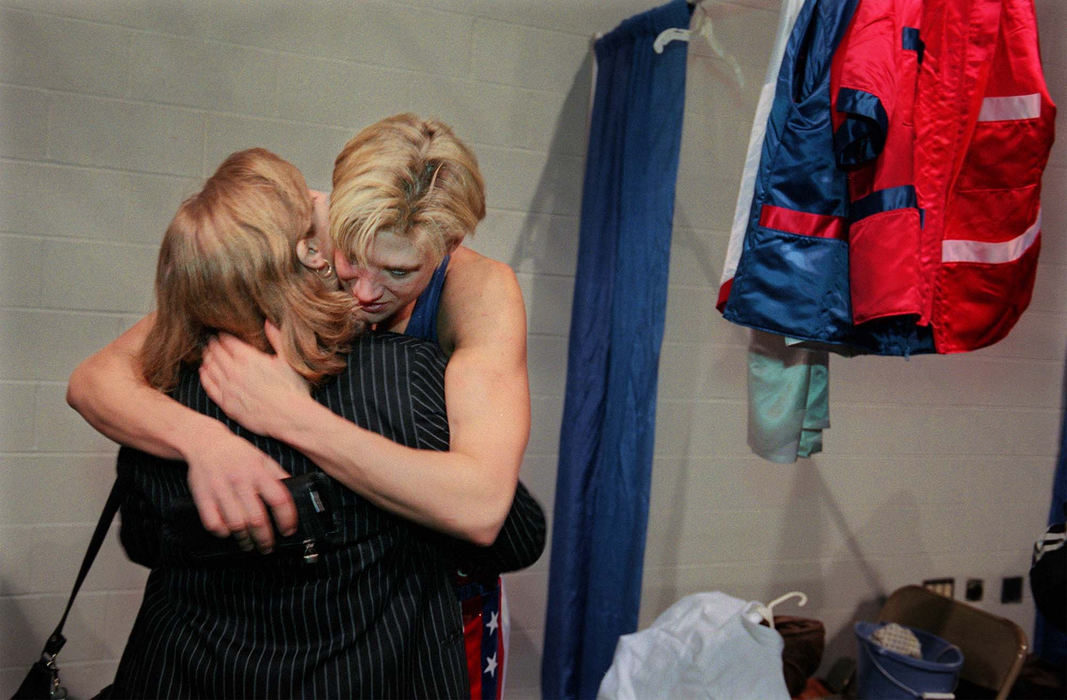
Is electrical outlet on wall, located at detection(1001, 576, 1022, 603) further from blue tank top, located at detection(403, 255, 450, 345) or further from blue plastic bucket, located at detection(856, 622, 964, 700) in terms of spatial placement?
blue tank top, located at detection(403, 255, 450, 345)

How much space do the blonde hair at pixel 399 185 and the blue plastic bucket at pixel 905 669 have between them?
1.80 m

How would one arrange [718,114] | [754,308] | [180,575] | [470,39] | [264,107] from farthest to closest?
[718,114] → [470,39] → [264,107] → [754,308] → [180,575]

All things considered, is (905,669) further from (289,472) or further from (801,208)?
(289,472)

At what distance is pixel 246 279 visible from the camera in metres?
1.06

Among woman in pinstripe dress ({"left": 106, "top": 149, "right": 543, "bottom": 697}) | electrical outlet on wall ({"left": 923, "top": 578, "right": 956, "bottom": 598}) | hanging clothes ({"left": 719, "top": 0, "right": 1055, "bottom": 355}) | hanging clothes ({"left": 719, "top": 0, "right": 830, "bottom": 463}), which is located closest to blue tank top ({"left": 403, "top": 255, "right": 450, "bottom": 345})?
woman in pinstripe dress ({"left": 106, "top": 149, "right": 543, "bottom": 697})

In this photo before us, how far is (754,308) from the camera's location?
1522mm

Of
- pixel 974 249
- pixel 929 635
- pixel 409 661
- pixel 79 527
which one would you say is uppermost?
pixel 974 249

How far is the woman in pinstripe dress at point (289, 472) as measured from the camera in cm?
103

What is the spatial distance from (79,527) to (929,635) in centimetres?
223

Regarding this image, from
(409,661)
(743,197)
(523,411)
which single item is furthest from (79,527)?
(743,197)

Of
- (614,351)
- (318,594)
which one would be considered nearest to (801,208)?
(614,351)

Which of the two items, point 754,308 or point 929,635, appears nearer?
point 754,308

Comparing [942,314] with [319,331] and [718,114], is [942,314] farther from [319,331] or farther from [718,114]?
[319,331]

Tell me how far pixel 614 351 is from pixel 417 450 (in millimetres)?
931
